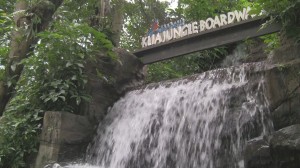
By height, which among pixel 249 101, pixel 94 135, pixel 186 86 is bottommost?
pixel 94 135

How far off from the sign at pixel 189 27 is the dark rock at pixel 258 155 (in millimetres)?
3928

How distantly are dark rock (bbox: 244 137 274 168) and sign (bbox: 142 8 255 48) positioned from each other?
393 centimetres

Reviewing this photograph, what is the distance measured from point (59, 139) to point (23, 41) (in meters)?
3.54

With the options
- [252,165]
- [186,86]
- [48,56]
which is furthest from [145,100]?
[252,165]

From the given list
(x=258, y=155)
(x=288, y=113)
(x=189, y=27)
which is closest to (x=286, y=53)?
(x=288, y=113)

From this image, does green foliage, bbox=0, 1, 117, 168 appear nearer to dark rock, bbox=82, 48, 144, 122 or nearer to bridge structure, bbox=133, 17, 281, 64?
dark rock, bbox=82, 48, 144, 122

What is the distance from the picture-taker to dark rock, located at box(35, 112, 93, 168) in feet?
21.7

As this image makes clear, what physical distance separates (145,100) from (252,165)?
3876mm

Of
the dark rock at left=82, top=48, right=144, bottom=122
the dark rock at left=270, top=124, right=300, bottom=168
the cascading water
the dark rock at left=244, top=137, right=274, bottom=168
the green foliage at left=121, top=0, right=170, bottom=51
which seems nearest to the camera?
the dark rock at left=270, top=124, right=300, bottom=168

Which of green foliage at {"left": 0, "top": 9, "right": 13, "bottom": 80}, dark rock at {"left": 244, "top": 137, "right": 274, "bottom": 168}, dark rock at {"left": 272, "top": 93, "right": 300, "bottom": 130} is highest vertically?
green foliage at {"left": 0, "top": 9, "right": 13, "bottom": 80}

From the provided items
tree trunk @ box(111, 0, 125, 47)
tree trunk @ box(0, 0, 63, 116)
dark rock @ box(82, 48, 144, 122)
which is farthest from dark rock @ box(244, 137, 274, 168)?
tree trunk @ box(111, 0, 125, 47)

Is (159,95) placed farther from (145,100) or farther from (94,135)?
(94,135)

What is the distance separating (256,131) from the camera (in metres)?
5.38

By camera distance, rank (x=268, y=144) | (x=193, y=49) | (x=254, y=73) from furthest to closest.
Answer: (x=193, y=49)
(x=254, y=73)
(x=268, y=144)
